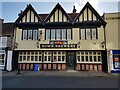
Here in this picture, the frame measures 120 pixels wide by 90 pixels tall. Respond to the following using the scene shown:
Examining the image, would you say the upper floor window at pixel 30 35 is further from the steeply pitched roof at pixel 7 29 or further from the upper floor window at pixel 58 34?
the steeply pitched roof at pixel 7 29

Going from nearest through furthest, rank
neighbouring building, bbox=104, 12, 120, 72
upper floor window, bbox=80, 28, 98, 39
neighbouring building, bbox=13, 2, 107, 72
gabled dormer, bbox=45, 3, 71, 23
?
1. neighbouring building, bbox=104, 12, 120, 72
2. neighbouring building, bbox=13, 2, 107, 72
3. upper floor window, bbox=80, 28, 98, 39
4. gabled dormer, bbox=45, 3, 71, 23

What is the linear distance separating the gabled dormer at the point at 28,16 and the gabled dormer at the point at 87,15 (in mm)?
5491

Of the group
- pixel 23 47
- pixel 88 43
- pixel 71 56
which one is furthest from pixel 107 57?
pixel 23 47

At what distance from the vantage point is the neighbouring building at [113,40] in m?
18.4

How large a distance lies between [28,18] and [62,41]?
565cm

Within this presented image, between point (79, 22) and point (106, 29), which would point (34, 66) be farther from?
point (106, 29)

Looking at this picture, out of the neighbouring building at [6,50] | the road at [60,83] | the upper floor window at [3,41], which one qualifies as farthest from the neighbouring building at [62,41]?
the road at [60,83]

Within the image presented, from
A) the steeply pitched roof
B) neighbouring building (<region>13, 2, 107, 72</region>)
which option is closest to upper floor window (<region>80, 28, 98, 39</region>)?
neighbouring building (<region>13, 2, 107, 72</region>)

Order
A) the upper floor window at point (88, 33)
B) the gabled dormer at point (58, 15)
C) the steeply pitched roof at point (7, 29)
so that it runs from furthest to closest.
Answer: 1. the steeply pitched roof at point (7, 29)
2. the gabled dormer at point (58, 15)
3. the upper floor window at point (88, 33)

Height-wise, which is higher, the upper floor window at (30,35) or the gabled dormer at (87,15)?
the gabled dormer at (87,15)

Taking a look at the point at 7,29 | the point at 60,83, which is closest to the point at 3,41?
the point at 7,29

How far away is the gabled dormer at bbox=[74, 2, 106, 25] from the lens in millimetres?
19867

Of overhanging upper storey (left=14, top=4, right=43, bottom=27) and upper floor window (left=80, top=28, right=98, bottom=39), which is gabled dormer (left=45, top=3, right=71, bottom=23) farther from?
upper floor window (left=80, top=28, right=98, bottom=39)

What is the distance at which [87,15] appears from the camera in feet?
65.8
